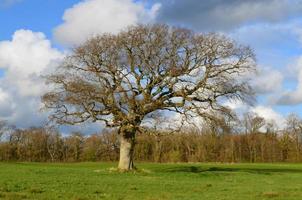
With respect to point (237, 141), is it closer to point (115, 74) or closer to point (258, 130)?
point (258, 130)

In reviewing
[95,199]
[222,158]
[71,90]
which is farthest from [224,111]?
[222,158]

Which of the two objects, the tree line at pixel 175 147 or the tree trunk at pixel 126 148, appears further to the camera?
the tree line at pixel 175 147

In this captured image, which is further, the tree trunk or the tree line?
the tree line

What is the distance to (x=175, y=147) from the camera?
5022 inches

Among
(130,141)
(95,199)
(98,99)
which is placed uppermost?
(98,99)

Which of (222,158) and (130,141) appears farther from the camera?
(222,158)

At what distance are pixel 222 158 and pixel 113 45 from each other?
304 feet

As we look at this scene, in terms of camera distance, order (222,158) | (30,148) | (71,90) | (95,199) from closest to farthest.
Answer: (95,199) → (71,90) → (222,158) → (30,148)

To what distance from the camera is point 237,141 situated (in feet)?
463

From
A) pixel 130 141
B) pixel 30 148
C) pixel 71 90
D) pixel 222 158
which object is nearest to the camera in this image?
pixel 71 90

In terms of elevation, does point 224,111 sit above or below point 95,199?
above

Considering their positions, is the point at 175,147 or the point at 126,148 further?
the point at 175,147

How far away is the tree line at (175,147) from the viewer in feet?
424

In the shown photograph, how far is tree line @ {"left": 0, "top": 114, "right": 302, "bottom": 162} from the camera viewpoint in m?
129
